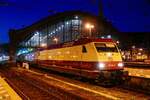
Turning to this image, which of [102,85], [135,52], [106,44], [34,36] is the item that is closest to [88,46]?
[106,44]

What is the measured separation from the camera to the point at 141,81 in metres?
20.5

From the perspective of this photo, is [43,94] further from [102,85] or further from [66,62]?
[66,62]

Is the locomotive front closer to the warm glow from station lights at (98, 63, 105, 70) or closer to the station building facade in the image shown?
the warm glow from station lights at (98, 63, 105, 70)

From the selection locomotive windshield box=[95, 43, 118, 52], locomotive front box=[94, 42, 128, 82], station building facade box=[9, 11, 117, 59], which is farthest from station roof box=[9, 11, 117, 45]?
locomotive front box=[94, 42, 128, 82]

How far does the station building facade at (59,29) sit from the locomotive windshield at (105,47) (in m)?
82.3

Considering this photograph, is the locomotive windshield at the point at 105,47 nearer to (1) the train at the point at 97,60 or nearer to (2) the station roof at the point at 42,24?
(1) the train at the point at 97,60

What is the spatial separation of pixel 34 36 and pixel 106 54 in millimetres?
130776

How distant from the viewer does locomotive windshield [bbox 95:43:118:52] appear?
2172cm

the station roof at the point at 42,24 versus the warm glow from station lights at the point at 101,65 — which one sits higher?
the station roof at the point at 42,24

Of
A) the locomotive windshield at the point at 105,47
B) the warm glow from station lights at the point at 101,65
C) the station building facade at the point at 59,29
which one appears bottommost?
the warm glow from station lights at the point at 101,65

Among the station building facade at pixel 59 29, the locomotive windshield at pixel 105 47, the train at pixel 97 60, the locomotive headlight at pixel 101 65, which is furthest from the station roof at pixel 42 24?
the locomotive headlight at pixel 101 65

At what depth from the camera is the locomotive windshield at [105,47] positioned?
21719mm

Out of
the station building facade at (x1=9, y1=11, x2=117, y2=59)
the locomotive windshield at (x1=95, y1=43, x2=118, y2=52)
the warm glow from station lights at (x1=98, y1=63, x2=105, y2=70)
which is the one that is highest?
the station building facade at (x1=9, y1=11, x2=117, y2=59)

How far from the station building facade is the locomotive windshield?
270ft
